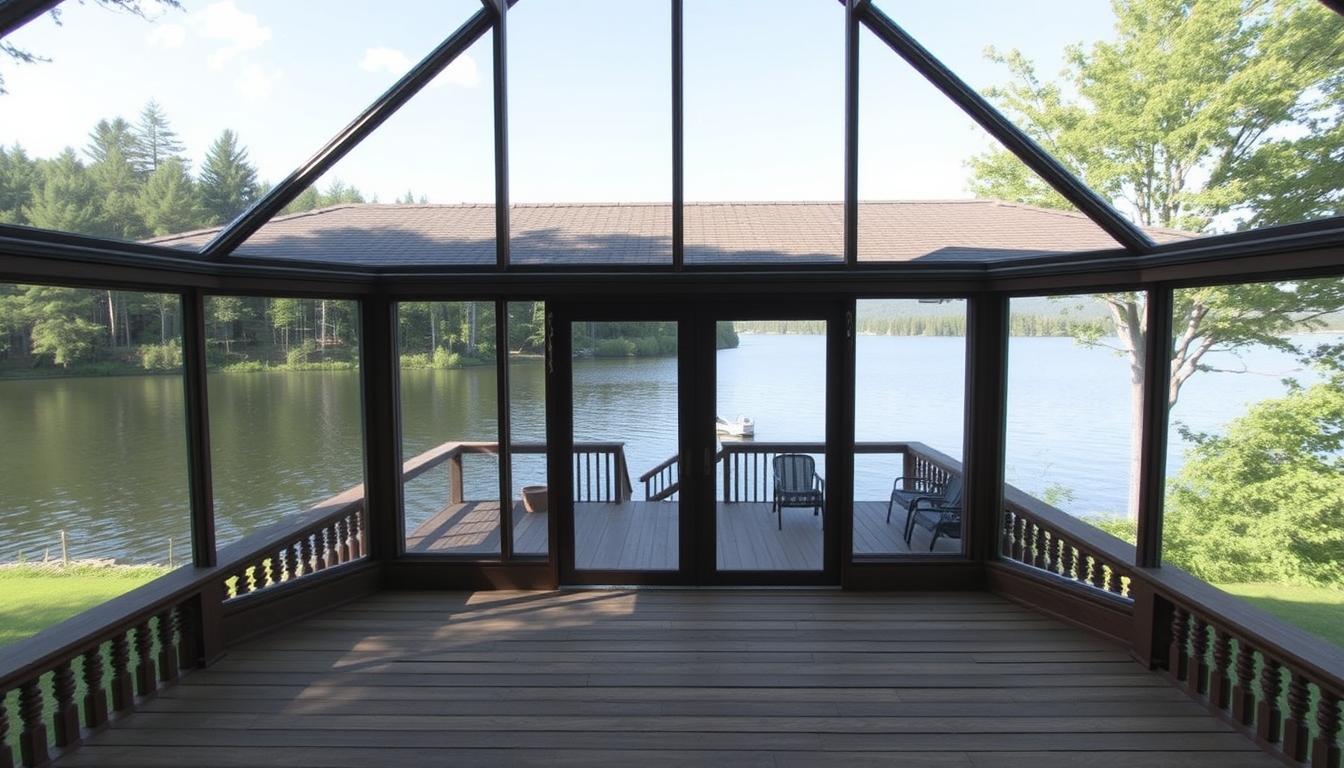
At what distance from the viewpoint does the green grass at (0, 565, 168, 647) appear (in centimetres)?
422

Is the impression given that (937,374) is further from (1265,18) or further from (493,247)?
(1265,18)

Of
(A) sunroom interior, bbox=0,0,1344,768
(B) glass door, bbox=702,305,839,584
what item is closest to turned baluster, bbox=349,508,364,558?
(A) sunroom interior, bbox=0,0,1344,768

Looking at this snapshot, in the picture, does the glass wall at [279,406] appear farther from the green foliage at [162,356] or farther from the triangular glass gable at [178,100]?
the triangular glass gable at [178,100]

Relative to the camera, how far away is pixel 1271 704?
3092 millimetres

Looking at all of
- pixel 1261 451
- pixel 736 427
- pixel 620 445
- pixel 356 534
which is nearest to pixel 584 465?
pixel 620 445

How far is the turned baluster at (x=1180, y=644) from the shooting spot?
3672mm

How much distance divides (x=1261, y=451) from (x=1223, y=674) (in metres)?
4.81

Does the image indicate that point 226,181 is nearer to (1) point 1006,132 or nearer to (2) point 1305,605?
(1) point 1006,132

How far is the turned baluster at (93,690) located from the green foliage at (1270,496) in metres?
9.16

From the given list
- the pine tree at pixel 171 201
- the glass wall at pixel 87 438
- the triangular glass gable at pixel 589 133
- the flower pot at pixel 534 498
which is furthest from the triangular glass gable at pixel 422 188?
the flower pot at pixel 534 498

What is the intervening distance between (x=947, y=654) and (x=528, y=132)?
4.65 m

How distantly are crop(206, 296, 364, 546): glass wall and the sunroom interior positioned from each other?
3cm

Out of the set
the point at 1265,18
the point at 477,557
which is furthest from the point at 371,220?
the point at 1265,18

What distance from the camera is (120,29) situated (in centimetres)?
335
